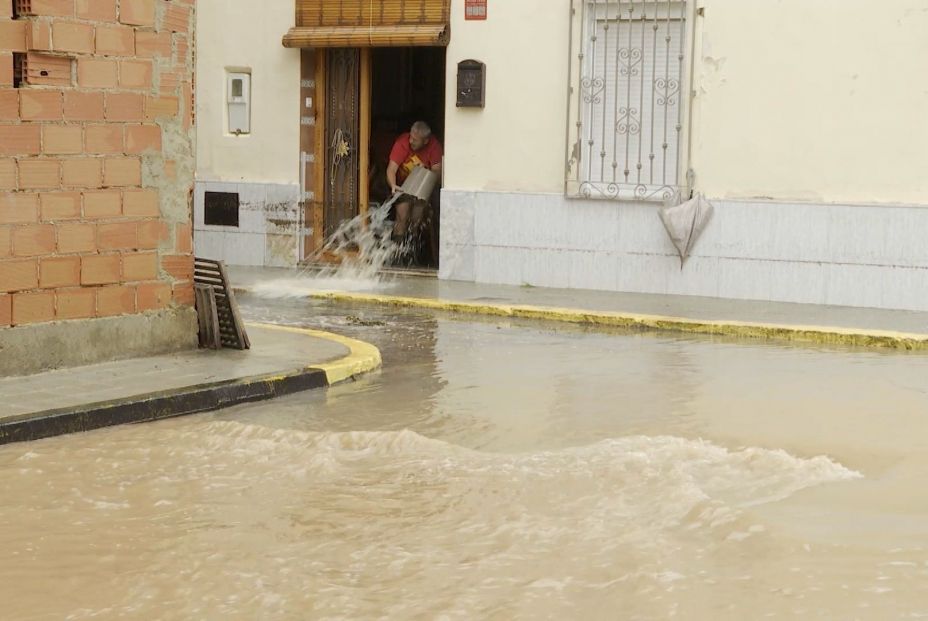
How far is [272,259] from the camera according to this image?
16781 mm

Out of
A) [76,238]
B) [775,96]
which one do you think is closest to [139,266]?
[76,238]

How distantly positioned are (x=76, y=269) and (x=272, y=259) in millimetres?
7580

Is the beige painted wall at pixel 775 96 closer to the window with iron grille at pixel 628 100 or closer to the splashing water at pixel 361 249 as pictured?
the window with iron grille at pixel 628 100

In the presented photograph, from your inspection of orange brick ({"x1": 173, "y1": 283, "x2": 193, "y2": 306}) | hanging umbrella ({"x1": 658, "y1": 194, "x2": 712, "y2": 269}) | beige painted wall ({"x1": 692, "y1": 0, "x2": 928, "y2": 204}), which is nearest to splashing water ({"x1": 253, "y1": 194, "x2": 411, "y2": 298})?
hanging umbrella ({"x1": 658, "y1": 194, "x2": 712, "y2": 269})

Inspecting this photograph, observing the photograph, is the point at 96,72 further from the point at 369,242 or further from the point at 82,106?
the point at 369,242

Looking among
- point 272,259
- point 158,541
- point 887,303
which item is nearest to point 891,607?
point 158,541

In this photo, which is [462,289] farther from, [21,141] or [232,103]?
[21,141]

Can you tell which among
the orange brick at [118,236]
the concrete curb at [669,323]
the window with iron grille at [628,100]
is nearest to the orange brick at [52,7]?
the orange brick at [118,236]

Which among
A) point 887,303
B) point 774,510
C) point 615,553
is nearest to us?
point 615,553

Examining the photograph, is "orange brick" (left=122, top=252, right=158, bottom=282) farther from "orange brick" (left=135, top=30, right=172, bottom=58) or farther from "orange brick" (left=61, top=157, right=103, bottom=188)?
"orange brick" (left=135, top=30, right=172, bottom=58)

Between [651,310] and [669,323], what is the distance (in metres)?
0.73

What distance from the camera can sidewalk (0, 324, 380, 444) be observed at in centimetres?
793

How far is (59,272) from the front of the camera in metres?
9.10

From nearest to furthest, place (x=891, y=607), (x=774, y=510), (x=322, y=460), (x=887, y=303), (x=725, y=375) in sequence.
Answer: (x=891, y=607) → (x=774, y=510) → (x=322, y=460) → (x=725, y=375) → (x=887, y=303)
